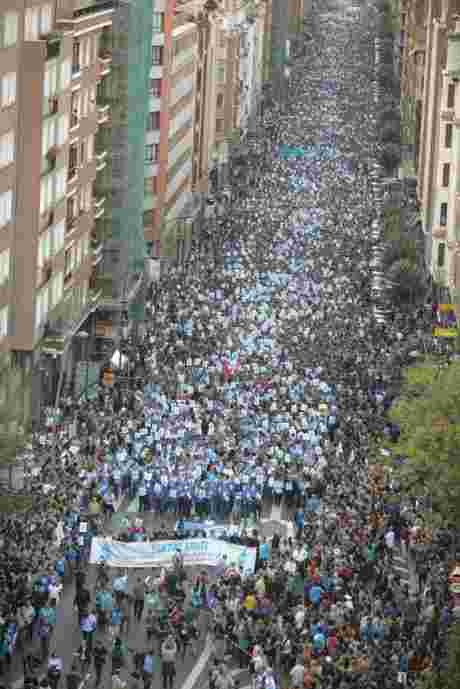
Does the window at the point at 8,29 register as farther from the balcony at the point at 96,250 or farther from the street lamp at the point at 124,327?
the street lamp at the point at 124,327

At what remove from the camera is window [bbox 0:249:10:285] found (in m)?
65.9

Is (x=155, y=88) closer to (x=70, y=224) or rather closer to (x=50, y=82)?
(x=70, y=224)

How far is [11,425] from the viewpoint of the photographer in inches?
2229

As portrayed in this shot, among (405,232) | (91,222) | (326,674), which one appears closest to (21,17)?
(91,222)

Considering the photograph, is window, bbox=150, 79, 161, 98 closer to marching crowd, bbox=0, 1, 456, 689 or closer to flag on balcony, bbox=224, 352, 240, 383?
→ marching crowd, bbox=0, 1, 456, 689

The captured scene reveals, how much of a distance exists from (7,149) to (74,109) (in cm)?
1160

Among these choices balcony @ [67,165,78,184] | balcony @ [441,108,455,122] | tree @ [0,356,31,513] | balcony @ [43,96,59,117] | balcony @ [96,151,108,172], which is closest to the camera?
tree @ [0,356,31,513]

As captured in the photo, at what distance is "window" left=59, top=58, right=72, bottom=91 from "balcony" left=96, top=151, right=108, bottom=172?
945 centimetres

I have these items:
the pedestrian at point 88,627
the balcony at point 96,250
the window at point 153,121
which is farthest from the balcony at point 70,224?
the pedestrian at point 88,627

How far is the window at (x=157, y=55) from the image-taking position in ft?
331

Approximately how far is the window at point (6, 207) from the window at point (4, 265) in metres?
0.99

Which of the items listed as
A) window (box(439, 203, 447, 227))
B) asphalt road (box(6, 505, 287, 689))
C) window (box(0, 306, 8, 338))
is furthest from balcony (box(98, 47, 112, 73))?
asphalt road (box(6, 505, 287, 689))

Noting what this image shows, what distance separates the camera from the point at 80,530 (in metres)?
53.9

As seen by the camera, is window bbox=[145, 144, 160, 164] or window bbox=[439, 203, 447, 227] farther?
window bbox=[439, 203, 447, 227]
